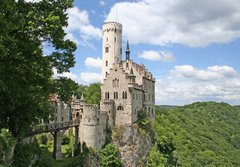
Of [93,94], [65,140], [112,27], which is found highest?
[112,27]

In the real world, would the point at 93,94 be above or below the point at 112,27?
below

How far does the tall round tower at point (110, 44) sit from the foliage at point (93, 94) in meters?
4.11

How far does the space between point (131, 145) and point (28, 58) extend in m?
36.6

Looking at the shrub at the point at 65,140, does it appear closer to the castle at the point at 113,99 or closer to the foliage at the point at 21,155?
the castle at the point at 113,99

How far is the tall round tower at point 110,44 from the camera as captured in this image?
66688 millimetres

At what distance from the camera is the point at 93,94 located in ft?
223

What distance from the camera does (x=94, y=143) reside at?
47281 millimetres

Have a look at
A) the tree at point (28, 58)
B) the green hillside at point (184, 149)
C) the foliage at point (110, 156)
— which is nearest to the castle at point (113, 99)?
the foliage at point (110, 156)

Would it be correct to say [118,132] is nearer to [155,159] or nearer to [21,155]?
[155,159]

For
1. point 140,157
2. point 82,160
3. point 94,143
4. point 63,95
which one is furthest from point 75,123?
point 63,95

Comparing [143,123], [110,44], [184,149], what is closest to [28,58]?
[143,123]

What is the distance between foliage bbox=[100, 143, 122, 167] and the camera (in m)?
47.5

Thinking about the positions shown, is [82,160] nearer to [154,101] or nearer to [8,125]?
[8,125]

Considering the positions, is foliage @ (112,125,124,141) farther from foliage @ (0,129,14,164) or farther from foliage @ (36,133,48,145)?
foliage @ (0,129,14,164)
